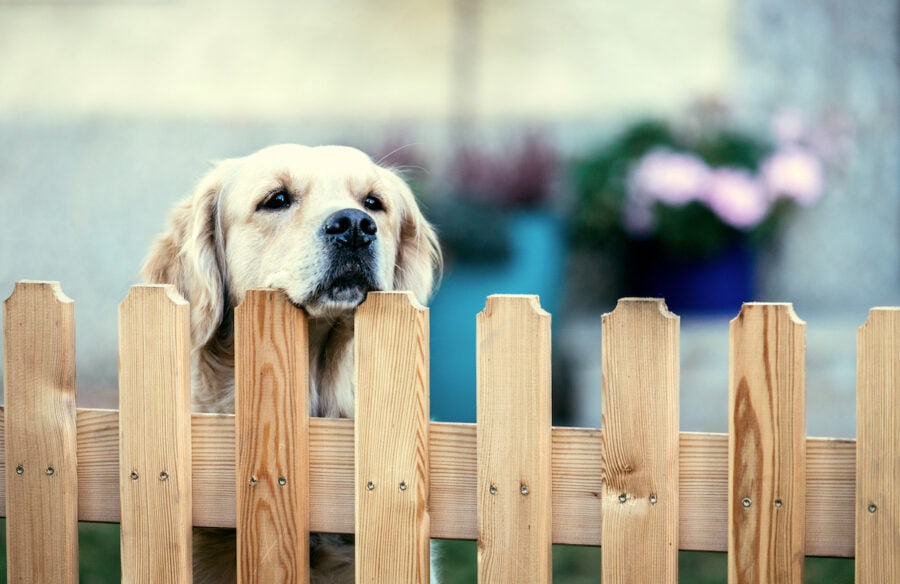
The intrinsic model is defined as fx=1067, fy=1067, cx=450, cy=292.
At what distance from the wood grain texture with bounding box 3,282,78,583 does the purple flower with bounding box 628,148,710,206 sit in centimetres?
393

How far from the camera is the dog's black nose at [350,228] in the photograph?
2.22m

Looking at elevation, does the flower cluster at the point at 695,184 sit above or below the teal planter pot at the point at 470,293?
above

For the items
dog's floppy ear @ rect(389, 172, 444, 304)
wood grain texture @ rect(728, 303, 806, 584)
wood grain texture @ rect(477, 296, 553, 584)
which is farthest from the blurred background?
wood grain texture @ rect(728, 303, 806, 584)

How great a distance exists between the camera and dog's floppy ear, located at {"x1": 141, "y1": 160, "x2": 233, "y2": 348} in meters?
2.47

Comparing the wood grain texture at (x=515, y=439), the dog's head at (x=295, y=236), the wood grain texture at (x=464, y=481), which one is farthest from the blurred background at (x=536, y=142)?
the wood grain texture at (x=515, y=439)

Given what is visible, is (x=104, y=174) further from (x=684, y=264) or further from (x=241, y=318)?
(x=241, y=318)

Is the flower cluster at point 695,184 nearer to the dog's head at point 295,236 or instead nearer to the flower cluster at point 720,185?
the flower cluster at point 720,185

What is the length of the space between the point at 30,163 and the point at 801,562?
5.72 m

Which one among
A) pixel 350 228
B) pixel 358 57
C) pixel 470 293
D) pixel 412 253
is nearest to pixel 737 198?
pixel 470 293

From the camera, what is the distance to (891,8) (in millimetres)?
5836

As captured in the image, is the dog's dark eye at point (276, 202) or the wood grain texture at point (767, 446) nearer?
the wood grain texture at point (767, 446)

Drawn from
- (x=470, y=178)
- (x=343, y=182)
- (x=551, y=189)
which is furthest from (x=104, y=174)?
(x=343, y=182)

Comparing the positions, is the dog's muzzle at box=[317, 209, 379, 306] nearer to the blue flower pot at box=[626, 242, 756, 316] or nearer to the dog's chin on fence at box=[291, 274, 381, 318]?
the dog's chin on fence at box=[291, 274, 381, 318]

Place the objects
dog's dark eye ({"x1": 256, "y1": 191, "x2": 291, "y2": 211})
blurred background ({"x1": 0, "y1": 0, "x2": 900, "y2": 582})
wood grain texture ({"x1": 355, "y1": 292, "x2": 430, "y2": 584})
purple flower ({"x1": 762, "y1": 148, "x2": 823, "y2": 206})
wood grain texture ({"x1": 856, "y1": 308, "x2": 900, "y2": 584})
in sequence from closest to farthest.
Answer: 1. wood grain texture ({"x1": 856, "y1": 308, "x2": 900, "y2": 584})
2. wood grain texture ({"x1": 355, "y1": 292, "x2": 430, "y2": 584})
3. dog's dark eye ({"x1": 256, "y1": 191, "x2": 291, "y2": 211})
4. blurred background ({"x1": 0, "y1": 0, "x2": 900, "y2": 582})
5. purple flower ({"x1": 762, "y1": 148, "x2": 823, "y2": 206})
